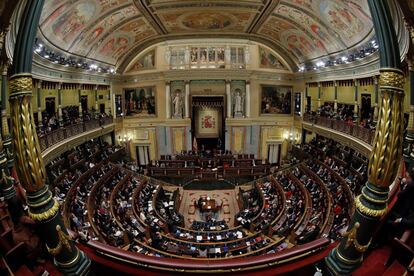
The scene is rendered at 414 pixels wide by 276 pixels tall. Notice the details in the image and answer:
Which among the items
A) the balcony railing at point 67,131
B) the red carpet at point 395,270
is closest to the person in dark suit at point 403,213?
the red carpet at point 395,270

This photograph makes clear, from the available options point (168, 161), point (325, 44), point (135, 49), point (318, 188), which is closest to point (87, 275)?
point (318, 188)

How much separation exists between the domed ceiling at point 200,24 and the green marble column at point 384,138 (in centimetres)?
1155

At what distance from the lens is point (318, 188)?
45.9 feet

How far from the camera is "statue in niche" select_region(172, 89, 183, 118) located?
22766mm

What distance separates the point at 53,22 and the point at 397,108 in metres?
15.0

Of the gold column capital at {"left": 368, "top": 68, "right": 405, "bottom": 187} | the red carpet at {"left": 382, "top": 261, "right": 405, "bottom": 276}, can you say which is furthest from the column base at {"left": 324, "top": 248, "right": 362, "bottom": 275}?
the red carpet at {"left": 382, "top": 261, "right": 405, "bottom": 276}

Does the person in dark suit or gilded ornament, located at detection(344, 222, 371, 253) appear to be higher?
gilded ornament, located at detection(344, 222, 371, 253)

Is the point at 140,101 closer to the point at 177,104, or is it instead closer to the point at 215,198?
the point at 177,104

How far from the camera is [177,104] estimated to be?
2283 centimetres

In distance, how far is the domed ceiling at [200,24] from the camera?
42.2ft

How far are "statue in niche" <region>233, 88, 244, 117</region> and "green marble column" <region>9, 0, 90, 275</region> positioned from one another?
849 inches

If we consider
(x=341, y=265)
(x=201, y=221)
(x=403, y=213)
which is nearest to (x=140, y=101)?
(x=201, y=221)

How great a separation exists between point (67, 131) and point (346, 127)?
55.8 feet

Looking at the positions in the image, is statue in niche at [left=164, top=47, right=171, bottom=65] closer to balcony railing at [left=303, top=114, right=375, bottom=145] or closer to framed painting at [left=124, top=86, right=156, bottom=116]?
framed painting at [left=124, top=86, right=156, bottom=116]
